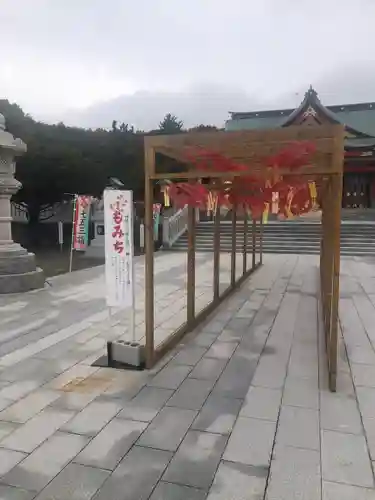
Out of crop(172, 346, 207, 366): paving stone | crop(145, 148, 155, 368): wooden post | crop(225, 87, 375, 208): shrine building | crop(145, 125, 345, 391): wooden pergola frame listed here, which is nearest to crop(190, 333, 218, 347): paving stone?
crop(172, 346, 207, 366): paving stone

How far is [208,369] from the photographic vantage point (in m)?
4.56

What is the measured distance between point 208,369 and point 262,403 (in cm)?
95

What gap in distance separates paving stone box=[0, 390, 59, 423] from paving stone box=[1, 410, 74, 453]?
0.09 m

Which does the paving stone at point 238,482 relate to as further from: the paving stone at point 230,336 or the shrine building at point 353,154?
the shrine building at point 353,154

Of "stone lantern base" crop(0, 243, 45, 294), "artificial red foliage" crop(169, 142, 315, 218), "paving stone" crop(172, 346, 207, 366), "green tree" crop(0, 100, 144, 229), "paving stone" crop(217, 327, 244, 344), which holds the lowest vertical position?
"paving stone" crop(172, 346, 207, 366)

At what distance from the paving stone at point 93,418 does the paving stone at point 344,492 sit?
1.71 m

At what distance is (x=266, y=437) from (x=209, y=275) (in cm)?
818

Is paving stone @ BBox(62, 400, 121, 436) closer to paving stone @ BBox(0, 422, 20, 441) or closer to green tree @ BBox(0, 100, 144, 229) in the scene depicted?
paving stone @ BBox(0, 422, 20, 441)

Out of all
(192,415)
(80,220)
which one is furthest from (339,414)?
(80,220)

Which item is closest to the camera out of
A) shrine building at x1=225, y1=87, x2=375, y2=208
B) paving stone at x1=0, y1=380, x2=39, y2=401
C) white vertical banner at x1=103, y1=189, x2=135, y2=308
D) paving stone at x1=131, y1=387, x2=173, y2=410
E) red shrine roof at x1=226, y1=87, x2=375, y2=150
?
paving stone at x1=131, y1=387, x2=173, y2=410

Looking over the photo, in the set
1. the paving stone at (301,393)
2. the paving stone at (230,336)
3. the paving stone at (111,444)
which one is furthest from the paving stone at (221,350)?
the paving stone at (111,444)

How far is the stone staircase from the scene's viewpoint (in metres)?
17.5

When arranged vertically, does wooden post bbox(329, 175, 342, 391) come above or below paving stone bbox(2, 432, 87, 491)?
above

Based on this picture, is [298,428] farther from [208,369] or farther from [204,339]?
[204,339]
